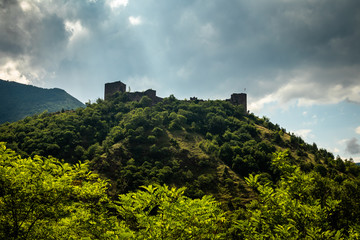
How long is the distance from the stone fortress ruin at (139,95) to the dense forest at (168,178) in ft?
15.3

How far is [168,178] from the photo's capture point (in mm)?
57594

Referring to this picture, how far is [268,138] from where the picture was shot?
8144 centimetres

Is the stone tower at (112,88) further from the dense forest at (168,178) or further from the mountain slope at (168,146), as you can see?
the mountain slope at (168,146)

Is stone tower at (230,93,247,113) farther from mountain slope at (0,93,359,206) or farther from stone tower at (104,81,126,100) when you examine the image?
stone tower at (104,81,126,100)

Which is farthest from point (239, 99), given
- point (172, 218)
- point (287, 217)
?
point (172, 218)

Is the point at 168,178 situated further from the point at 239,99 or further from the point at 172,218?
the point at 239,99

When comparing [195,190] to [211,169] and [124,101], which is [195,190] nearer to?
[211,169]

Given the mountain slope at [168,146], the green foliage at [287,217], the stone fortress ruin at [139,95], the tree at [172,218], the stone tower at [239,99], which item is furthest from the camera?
the stone tower at [239,99]

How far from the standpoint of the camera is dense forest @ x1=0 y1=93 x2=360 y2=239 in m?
9.29

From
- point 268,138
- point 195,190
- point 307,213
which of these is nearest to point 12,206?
point 307,213

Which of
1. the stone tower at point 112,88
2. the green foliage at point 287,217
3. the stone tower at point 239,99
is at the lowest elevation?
the green foliage at point 287,217

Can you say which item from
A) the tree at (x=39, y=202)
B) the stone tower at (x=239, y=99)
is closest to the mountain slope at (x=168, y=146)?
the stone tower at (x=239, y=99)

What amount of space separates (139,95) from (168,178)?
5147cm

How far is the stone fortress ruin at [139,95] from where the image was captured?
97875mm
